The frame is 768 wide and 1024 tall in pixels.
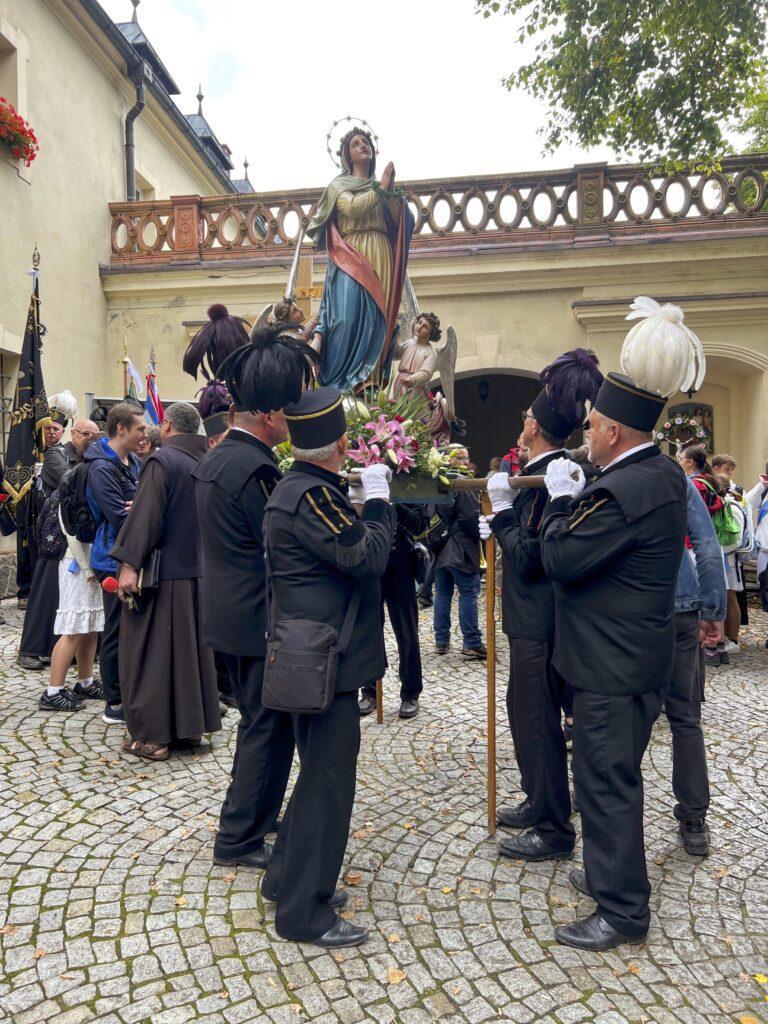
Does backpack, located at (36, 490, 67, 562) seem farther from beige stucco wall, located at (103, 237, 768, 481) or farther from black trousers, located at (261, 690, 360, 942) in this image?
beige stucco wall, located at (103, 237, 768, 481)

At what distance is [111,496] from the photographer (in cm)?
495

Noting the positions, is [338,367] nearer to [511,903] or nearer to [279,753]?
[279,753]

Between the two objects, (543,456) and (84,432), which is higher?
(84,432)

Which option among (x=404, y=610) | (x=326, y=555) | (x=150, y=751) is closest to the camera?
(x=326, y=555)

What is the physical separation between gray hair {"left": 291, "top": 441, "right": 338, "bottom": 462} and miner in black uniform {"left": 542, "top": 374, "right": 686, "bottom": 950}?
2.90 ft

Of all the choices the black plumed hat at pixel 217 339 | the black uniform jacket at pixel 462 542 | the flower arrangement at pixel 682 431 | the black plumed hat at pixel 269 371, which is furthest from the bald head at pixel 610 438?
the flower arrangement at pixel 682 431

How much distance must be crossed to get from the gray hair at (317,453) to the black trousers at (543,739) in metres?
1.26

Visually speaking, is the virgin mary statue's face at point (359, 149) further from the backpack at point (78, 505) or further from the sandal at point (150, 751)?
the sandal at point (150, 751)

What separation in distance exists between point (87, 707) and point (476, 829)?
126 inches

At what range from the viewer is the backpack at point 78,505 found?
5121mm

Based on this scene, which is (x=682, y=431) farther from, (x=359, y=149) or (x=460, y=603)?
(x=359, y=149)

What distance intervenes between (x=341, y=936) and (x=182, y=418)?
3.13 meters

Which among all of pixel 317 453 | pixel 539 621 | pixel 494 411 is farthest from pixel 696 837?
pixel 494 411

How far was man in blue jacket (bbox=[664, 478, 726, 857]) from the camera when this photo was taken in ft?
11.0
